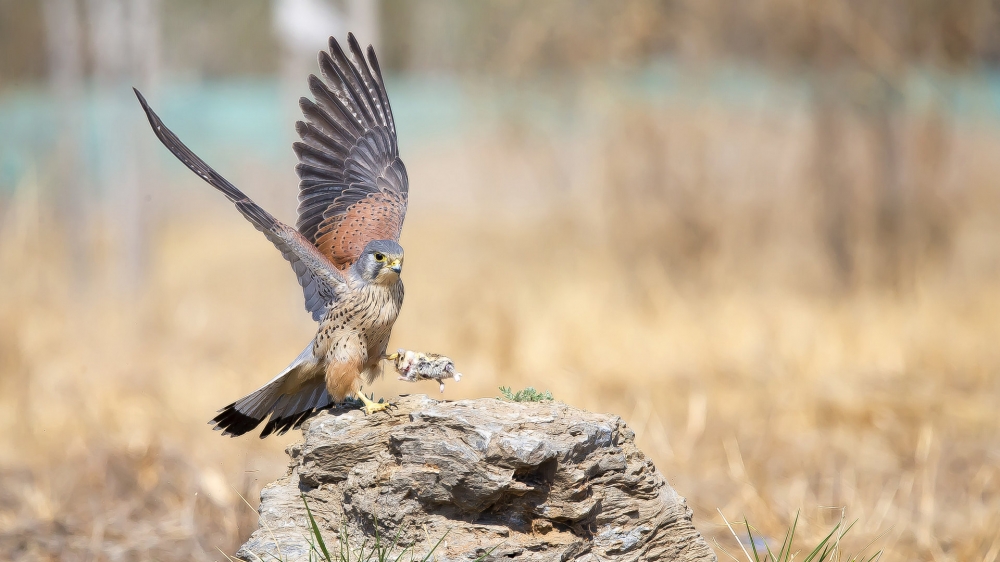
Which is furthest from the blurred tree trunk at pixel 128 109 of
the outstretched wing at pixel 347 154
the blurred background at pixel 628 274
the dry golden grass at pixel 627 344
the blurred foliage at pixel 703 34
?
the outstretched wing at pixel 347 154

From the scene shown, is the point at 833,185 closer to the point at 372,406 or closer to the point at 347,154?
the point at 347,154

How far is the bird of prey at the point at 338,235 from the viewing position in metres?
2.92

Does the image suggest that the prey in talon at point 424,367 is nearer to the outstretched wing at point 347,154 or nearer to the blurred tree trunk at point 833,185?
the outstretched wing at point 347,154

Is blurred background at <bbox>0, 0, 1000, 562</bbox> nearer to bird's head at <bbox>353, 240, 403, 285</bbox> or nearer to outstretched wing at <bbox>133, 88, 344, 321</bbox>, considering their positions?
outstretched wing at <bbox>133, 88, 344, 321</bbox>

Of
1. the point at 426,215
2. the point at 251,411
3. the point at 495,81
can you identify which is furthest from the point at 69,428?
the point at 426,215

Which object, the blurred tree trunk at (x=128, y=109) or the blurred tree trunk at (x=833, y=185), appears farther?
the blurred tree trunk at (x=833, y=185)

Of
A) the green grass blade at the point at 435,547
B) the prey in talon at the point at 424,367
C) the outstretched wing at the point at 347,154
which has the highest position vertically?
the outstretched wing at the point at 347,154

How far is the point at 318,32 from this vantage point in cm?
730

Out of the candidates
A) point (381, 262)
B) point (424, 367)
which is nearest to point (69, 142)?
point (381, 262)

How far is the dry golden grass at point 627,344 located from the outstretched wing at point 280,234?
110 centimetres

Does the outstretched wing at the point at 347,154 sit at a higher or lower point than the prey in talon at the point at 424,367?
higher

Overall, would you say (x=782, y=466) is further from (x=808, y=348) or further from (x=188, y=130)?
(x=188, y=130)

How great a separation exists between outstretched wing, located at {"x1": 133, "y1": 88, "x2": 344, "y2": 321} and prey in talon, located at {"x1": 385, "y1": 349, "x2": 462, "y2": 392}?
35cm

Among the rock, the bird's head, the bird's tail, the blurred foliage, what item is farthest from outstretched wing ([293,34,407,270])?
the blurred foliage
